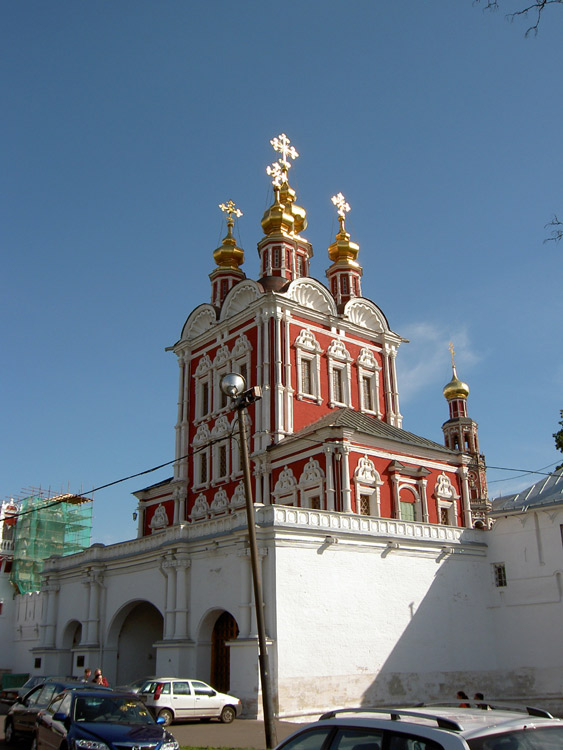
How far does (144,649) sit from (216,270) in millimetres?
18662

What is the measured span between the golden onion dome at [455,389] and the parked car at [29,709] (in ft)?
154

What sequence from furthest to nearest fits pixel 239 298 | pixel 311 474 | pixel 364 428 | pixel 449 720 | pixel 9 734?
pixel 239 298, pixel 364 428, pixel 311 474, pixel 9 734, pixel 449 720

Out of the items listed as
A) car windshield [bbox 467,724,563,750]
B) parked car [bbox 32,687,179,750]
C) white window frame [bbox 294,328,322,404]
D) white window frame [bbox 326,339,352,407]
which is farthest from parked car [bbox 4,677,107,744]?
white window frame [bbox 326,339,352,407]

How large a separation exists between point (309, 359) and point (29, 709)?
66.8 feet

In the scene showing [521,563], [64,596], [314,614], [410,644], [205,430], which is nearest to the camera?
[314,614]

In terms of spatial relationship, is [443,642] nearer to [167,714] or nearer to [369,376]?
[167,714]

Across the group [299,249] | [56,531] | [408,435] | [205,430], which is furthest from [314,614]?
[56,531]

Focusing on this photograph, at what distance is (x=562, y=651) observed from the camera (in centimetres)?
2291

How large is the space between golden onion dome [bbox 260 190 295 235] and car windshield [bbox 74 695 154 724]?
26783mm

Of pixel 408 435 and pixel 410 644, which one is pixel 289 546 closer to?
pixel 410 644

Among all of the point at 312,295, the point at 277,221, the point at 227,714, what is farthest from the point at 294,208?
the point at 227,714

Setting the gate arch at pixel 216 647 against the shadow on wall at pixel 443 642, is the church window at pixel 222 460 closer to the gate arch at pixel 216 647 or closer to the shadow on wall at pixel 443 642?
the gate arch at pixel 216 647

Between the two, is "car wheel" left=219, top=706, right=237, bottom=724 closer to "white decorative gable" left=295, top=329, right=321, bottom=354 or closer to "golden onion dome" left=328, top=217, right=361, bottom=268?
"white decorative gable" left=295, top=329, right=321, bottom=354

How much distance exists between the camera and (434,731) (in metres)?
4.30
